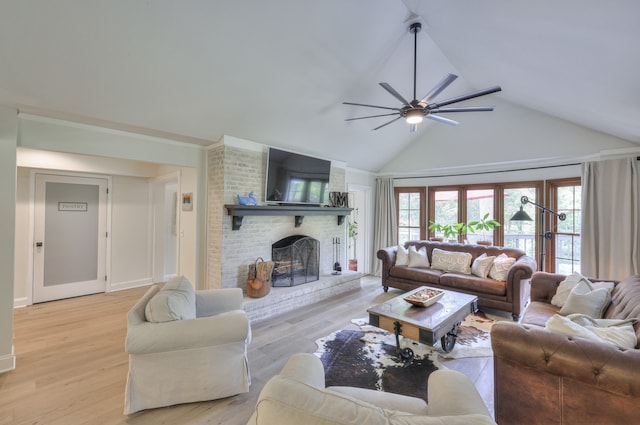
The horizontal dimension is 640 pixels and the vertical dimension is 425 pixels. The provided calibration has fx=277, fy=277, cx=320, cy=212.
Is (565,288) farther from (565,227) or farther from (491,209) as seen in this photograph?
(491,209)

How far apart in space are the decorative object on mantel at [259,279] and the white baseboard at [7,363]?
7.41ft

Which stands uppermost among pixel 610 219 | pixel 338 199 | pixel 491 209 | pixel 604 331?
Answer: pixel 338 199

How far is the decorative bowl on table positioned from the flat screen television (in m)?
2.34

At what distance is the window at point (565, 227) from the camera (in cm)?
457

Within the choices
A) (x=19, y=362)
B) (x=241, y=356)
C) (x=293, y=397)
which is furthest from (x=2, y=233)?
(x=293, y=397)

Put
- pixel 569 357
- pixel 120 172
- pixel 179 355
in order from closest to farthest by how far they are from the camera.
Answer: pixel 569 357
pixel 179 355
pixel 120 172

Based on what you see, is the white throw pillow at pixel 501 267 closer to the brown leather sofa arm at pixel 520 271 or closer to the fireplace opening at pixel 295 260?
the brown leather sofa arm at pixel 520 271

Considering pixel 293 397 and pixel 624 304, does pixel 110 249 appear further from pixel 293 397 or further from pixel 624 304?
pixel 624 304

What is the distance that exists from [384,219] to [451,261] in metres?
2.00

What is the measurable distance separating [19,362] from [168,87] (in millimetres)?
3027

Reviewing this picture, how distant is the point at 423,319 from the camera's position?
2.67 m

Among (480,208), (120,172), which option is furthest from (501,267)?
(120,172)

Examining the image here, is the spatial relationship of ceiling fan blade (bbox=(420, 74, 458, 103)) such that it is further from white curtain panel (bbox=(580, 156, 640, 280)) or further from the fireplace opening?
white curtain panel (bbox=(580, 156, 640, 280))

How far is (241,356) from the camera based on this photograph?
222cm
